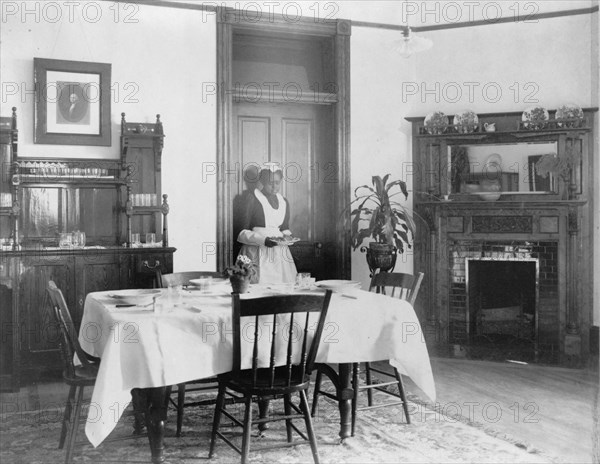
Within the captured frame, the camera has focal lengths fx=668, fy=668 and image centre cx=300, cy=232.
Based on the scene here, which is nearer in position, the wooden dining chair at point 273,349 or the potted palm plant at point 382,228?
the wooden dining chair at point 273,349

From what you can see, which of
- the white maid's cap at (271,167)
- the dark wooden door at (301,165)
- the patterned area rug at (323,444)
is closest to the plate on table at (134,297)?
the patterned area rug at (323,444)

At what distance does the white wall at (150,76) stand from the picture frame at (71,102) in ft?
0.22

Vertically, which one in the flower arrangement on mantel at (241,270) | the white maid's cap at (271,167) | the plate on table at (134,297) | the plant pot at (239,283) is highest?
the white maid's cap at (271,167)

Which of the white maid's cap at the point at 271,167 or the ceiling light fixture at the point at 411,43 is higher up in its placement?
the ceiling light fixture at the point at 411,43

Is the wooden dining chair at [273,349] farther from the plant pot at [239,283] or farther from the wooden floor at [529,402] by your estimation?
the wooden floor at [529,402]

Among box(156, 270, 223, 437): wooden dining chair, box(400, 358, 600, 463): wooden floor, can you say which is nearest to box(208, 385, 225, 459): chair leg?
box(156, 270, 223, 437): wooden dining chair

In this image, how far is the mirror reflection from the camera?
633 cm

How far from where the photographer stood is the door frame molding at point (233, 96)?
6316 mm

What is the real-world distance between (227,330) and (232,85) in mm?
3627

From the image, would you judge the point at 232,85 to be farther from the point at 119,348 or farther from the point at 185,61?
the point at 119,348

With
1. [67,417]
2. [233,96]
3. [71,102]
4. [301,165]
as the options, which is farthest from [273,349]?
[301,165]

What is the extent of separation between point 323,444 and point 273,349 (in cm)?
92

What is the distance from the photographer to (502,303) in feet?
21.6

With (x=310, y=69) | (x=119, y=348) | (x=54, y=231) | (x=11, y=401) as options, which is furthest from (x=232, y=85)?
(x=119, y=348)
